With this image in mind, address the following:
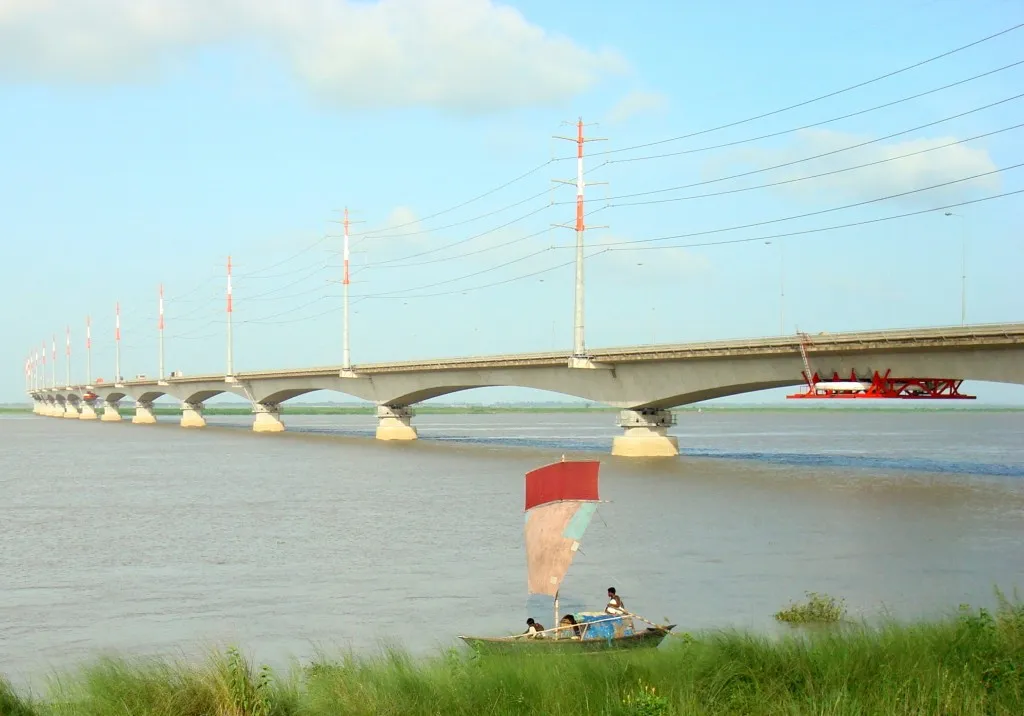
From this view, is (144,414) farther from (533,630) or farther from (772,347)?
(533,630)

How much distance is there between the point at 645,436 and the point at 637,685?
5649cm

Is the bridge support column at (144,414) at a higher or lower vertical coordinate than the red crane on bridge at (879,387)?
lower

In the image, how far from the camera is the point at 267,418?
124 meters

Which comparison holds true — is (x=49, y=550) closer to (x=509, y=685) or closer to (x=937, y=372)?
(x=509, y=685)

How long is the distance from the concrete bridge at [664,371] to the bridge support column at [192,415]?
38.8 metres

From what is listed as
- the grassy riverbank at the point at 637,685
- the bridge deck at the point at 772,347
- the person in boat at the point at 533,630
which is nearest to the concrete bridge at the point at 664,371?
the bridge deck at the point at 772,347

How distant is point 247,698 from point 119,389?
176294mm

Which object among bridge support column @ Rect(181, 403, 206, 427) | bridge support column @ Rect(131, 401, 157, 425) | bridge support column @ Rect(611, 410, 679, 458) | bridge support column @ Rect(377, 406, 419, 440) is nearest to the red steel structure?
bridge support column @ Rect(611, 410, 679, 458)

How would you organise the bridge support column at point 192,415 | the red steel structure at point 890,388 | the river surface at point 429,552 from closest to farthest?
1. the river surface at point 429,552
2. the red steel structure at point 890,388
3. the bridge support column at point 192,415

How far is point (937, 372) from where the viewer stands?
49438mm

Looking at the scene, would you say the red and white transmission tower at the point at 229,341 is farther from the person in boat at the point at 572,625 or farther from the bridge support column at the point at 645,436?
the person in boat at the point at 572,625

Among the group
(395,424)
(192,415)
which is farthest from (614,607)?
(192,415)

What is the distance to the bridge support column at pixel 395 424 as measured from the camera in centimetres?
9750

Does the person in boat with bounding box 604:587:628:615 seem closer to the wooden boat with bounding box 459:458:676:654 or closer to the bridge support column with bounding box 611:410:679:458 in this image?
the wooden boat with bounding box 459:458:676:654
